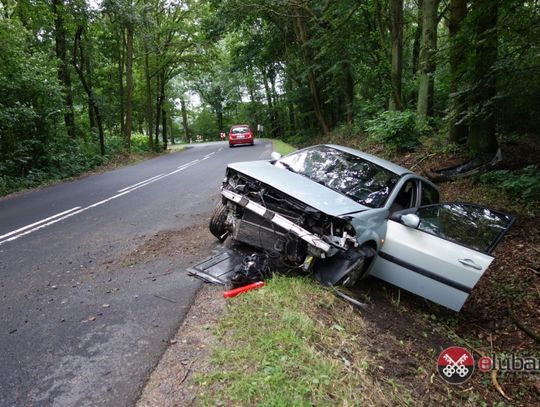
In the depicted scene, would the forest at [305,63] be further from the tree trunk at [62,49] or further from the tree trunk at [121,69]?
the tree trunk at [121,69]

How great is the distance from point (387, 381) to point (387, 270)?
5.82 ft

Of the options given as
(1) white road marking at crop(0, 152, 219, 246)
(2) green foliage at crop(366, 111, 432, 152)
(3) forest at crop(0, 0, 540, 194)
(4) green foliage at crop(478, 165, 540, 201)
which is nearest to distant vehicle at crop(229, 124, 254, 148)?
(3) forest at crop(0, 0, 540, 194)

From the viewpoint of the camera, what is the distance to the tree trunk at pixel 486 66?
19.9 feet

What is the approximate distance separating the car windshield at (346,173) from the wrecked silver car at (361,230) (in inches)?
0.9

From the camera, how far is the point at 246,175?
4793mm

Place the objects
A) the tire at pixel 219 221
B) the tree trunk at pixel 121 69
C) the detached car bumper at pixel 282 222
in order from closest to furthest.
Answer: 1. the detached car bumper at pixel 282 222
2. the tire at pixel 219 221
3. the tree trunk at pixel 121 69

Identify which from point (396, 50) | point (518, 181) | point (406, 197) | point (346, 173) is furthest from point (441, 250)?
point (396, 50)

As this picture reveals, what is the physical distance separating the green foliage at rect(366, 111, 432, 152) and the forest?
0.11ft

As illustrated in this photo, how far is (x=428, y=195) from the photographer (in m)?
5.88

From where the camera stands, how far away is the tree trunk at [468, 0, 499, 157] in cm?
605

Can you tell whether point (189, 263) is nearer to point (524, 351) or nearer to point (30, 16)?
point (524, 351)
